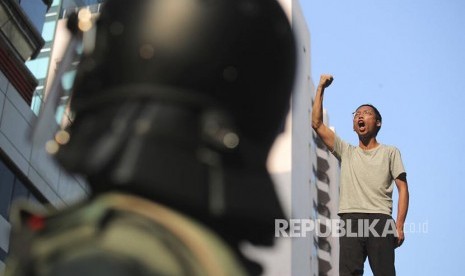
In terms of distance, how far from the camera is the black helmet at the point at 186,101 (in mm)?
1352

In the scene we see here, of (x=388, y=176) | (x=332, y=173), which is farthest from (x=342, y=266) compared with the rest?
(x=332, y=173)

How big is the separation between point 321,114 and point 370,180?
553 mm

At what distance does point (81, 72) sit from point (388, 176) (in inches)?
153

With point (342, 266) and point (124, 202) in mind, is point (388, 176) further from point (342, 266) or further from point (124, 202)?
point (124, 202)

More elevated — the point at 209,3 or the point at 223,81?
the point at 209,3

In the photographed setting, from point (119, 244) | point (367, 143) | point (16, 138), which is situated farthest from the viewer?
point (16, 138)

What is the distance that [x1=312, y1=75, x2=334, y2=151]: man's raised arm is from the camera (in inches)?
187

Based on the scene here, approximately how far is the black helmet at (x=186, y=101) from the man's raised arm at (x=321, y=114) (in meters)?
3.22

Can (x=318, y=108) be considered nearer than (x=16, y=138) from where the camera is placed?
Yes

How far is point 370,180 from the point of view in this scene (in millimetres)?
5180

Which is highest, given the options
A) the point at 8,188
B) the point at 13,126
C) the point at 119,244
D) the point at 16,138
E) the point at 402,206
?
the point at 119,244

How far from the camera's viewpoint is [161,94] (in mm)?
1412

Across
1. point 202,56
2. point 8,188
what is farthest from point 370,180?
point 8,188

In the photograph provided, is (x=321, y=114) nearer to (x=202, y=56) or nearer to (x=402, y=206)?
(x=402, y=206)
